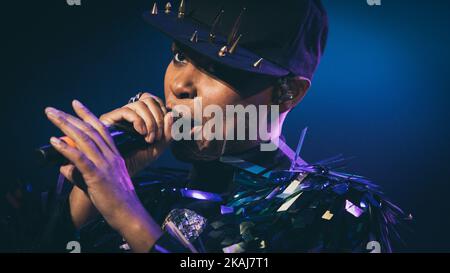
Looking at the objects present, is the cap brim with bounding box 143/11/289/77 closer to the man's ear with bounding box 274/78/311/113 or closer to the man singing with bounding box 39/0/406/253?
the man singing with bounding box 39/0/406/253

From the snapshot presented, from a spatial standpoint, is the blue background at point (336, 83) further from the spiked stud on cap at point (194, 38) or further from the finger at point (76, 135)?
the finger at point (76, 135)

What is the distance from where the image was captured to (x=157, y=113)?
1382 millimetres

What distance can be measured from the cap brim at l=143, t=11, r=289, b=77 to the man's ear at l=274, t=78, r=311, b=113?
0.11 metres

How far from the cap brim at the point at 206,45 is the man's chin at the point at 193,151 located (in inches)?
12.4

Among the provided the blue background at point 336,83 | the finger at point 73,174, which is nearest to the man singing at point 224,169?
the finger at point 73,174

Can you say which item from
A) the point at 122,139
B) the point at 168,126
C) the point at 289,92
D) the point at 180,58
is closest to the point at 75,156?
the point at 122,139

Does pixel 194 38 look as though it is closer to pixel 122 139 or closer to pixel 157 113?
pixel 157 113

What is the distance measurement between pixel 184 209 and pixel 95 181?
0.41 metres

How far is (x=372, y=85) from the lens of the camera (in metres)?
2.03

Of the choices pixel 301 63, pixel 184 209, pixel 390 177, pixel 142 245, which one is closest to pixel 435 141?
pixel 390 177

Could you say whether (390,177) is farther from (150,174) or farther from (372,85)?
(150,174)

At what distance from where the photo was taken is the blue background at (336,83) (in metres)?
1.96

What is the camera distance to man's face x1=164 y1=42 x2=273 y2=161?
1481 mm

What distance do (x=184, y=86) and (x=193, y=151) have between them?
9.7 inches
